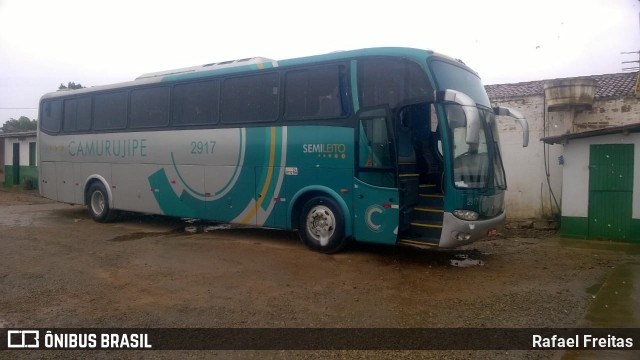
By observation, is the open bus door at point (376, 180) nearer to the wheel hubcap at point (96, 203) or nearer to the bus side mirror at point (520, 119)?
the bus side mirror at point (520, 119)

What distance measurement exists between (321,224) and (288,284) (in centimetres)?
199

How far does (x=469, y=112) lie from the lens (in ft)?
21.5

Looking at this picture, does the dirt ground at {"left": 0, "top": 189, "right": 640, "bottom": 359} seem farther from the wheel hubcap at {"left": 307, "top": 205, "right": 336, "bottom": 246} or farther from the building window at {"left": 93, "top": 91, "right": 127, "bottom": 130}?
the building window at {"left": 93, "top": 91, "right": 127, "bottom": 130}

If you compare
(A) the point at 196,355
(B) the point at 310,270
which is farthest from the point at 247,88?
(A) the point at 196,355

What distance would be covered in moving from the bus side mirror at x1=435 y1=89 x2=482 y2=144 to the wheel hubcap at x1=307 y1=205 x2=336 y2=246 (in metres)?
2.78

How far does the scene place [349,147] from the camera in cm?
780

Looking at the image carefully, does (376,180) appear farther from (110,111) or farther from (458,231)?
(110,111)

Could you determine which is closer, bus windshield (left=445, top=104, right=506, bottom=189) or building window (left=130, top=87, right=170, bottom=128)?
bus windshield (left=445, top=104, right=506, bottom=189)

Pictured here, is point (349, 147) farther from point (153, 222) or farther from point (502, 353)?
point (153, 222)

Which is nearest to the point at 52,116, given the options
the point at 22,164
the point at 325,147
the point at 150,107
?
the point at 150,107

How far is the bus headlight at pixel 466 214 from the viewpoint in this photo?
7055 millimetres

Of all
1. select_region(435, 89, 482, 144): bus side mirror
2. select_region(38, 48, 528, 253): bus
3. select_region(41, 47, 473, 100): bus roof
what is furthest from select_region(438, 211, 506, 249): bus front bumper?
select_region(41, 47, 473, 100): bus roof

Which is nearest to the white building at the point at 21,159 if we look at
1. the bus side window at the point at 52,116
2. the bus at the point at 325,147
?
the bus side window at the point at 52,116

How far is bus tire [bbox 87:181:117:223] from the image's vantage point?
12000 mm
